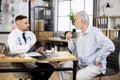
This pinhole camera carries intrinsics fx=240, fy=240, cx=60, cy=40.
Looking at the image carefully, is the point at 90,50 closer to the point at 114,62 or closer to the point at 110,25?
the point at 114,62

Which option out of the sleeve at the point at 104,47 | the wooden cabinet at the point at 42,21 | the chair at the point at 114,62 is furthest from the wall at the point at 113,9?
the sleeve at the point at 104,47

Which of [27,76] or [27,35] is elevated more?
[27,35]

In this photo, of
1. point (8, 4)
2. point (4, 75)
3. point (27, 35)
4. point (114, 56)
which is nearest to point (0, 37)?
point (8, 4)

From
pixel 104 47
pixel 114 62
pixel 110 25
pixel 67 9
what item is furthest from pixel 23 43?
pixel 67 9

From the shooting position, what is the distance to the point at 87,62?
3.07m

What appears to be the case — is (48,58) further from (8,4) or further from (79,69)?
(8,4)

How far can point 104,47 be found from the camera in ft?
9.59

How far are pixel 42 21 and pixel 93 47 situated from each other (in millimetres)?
4272

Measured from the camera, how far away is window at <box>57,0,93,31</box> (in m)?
6.90

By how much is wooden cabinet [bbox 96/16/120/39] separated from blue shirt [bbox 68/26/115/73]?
109 inches

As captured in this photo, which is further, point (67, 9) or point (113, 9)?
point (67, 9)

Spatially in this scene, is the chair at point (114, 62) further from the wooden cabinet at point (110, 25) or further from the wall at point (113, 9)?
the wall at point (113, 9)

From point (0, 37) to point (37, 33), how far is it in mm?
1069

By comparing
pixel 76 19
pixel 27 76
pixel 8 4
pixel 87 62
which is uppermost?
pixel 8 4
